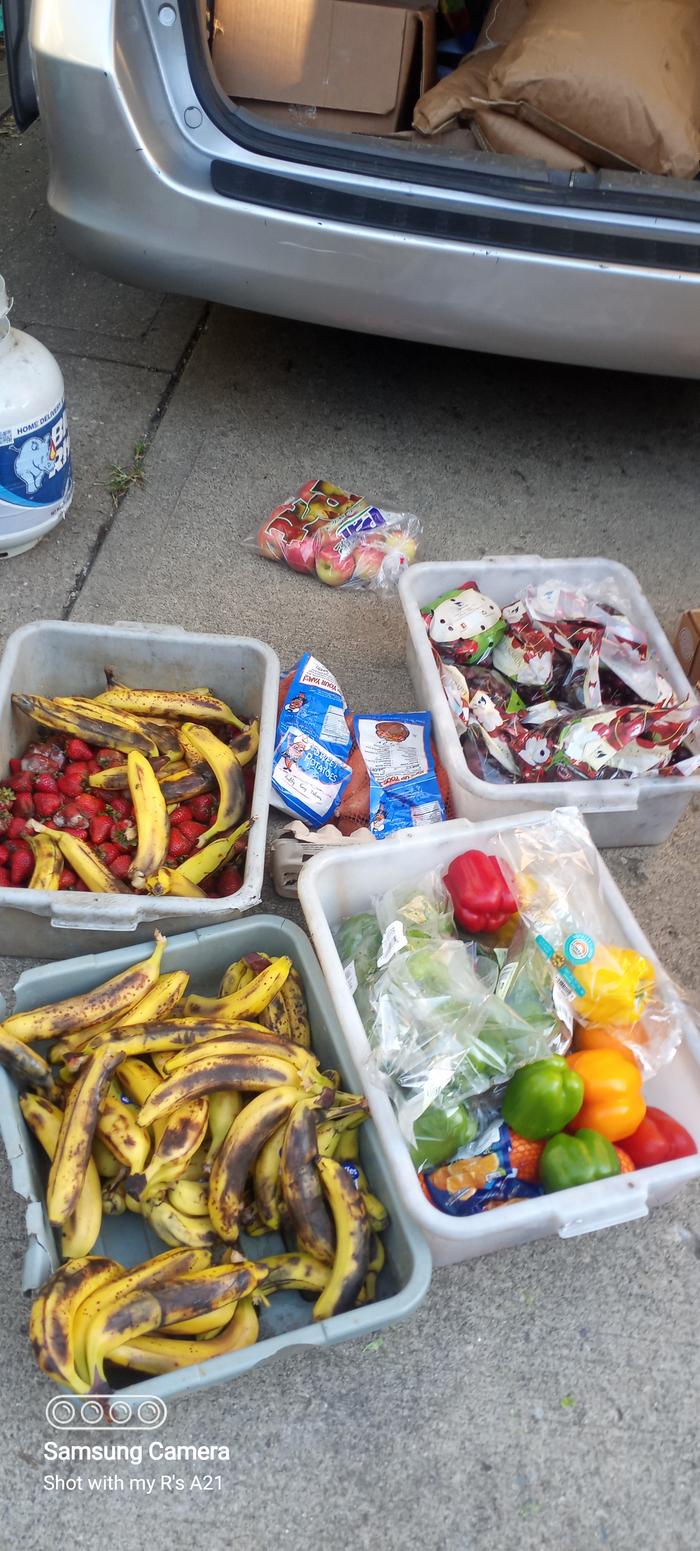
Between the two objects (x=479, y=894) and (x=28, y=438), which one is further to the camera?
(x=28, y=438)

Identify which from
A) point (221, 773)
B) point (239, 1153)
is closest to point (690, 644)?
point (221, 773)

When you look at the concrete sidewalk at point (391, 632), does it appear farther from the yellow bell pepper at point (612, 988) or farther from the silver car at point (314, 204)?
the silver car at point (314, 204)

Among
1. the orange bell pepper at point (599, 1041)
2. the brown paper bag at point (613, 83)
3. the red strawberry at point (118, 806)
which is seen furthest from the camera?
the brown paper bag at point (613, 83)

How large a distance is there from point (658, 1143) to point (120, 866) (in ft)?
3.63

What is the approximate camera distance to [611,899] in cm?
206

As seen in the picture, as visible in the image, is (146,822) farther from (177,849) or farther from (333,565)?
(333,565)

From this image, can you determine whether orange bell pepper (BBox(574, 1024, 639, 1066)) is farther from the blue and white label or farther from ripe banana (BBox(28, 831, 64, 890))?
the blue and white label

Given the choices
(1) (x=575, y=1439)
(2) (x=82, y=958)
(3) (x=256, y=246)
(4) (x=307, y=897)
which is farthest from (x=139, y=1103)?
(3) (x=256, y=246)

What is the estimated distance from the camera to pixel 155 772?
2.26 meters

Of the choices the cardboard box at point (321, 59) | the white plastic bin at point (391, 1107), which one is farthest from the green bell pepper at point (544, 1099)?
the cardboard box at point (321, 59)

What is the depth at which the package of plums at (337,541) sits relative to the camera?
2.96 m

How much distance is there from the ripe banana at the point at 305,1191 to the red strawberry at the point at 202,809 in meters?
0.75

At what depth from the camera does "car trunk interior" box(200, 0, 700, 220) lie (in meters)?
2.87

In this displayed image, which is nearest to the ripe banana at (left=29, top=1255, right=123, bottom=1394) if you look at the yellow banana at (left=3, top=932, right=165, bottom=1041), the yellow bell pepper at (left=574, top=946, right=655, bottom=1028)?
the yellow banana at (left=3, top=932, right=165, bottom=1041)
